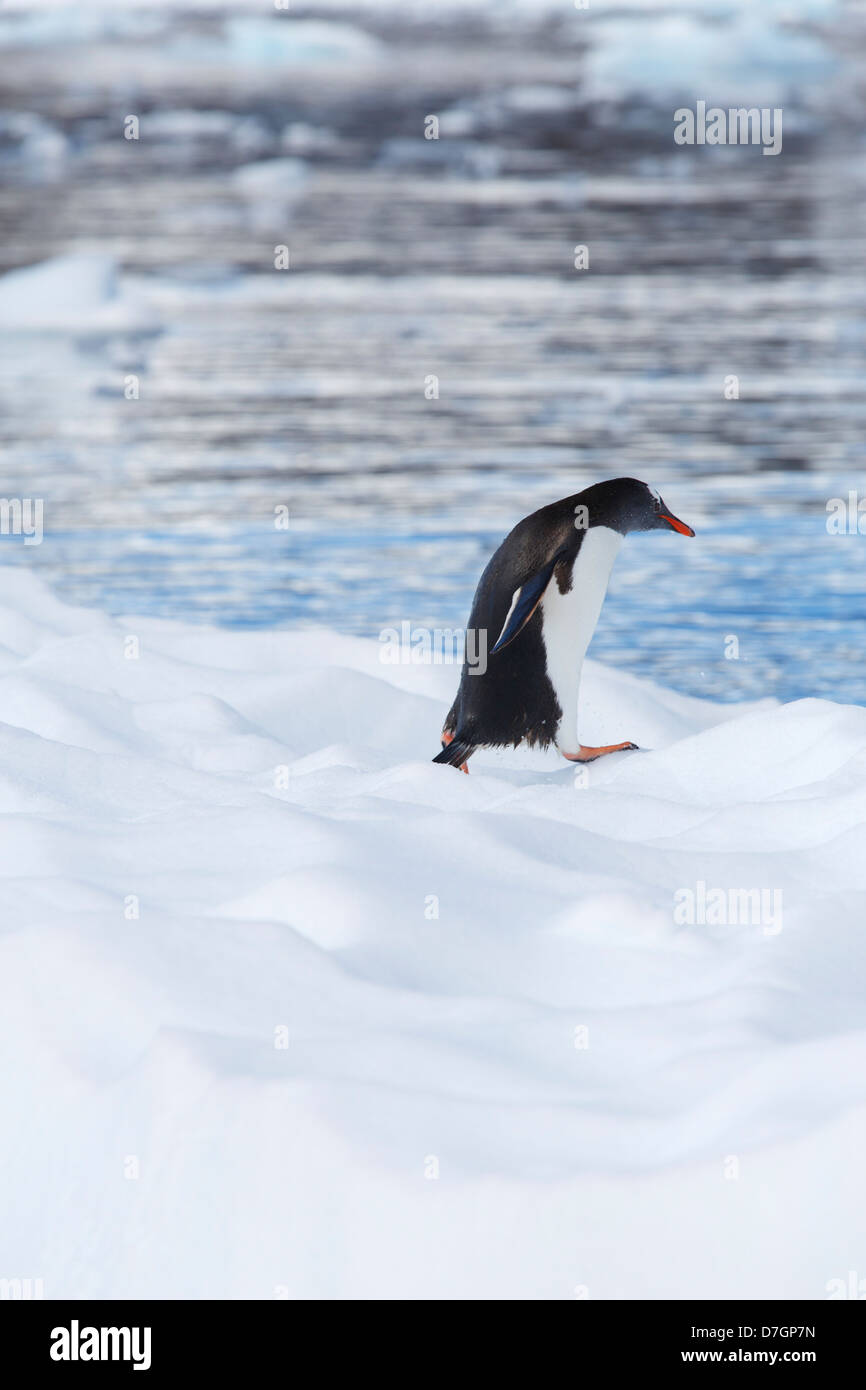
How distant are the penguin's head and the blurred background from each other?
1247mm

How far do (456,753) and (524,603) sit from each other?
414 mm

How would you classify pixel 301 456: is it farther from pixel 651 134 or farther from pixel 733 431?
pixel 651 134

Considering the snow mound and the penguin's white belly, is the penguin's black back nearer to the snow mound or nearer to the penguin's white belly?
the penguin's white belly

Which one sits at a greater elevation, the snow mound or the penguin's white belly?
the snow mound

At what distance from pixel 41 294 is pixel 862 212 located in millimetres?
10469

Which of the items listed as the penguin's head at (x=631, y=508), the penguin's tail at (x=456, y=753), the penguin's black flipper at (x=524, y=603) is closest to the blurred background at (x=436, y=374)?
the penguin's head at (x=631, y=508)

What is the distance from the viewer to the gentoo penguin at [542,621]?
15.5ft

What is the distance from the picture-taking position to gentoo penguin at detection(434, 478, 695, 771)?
473 cm

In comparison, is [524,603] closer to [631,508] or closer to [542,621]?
[542,621]

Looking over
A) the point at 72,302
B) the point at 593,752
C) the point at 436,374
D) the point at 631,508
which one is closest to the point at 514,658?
the point at 593,752

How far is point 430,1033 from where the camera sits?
2.81 m

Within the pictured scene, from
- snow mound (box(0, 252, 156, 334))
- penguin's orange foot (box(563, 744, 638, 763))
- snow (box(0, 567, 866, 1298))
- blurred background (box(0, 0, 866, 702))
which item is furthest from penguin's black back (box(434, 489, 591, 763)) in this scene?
snow mound (box(0, 252, 156, 334))
